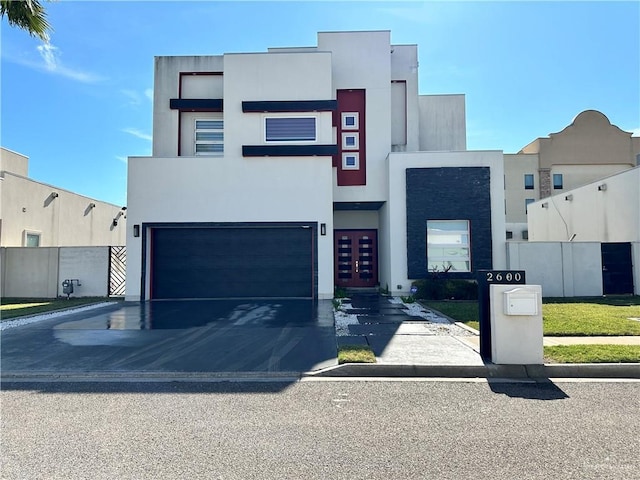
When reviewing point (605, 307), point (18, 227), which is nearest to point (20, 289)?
point (18, 227)

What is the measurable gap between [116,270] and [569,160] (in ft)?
132

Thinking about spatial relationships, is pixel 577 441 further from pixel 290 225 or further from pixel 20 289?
pixel 20 289

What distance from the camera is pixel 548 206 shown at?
21656mm

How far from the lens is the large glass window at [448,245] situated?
14383mm

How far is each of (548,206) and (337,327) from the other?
18.3 metres

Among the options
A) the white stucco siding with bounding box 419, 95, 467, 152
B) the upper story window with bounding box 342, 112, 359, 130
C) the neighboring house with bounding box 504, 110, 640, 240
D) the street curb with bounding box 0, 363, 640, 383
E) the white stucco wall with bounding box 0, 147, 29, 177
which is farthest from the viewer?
the neighboring house with bounding box 504, 110, 640, 240

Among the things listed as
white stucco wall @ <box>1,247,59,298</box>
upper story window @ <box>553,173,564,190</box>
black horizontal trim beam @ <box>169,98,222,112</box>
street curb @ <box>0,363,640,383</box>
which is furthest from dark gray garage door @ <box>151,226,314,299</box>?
upper story window @ <box>553,173,564,190</box>

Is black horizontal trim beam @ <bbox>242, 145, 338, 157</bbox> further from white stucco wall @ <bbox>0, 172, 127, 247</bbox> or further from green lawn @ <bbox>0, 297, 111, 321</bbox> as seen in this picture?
white stucco wall @ <bbox>0, 172, 127, 247</bbox>

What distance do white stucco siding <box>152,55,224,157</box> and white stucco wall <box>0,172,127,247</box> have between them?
8.02 metres

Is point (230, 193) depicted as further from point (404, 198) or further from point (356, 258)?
point (404, 198)

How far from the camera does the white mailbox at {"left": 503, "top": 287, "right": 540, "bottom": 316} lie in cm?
574

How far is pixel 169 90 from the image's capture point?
1590 cm

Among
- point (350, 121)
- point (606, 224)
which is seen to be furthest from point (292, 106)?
point (606, 224)

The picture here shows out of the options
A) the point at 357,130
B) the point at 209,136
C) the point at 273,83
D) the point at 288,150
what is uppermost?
the point at 273,83
